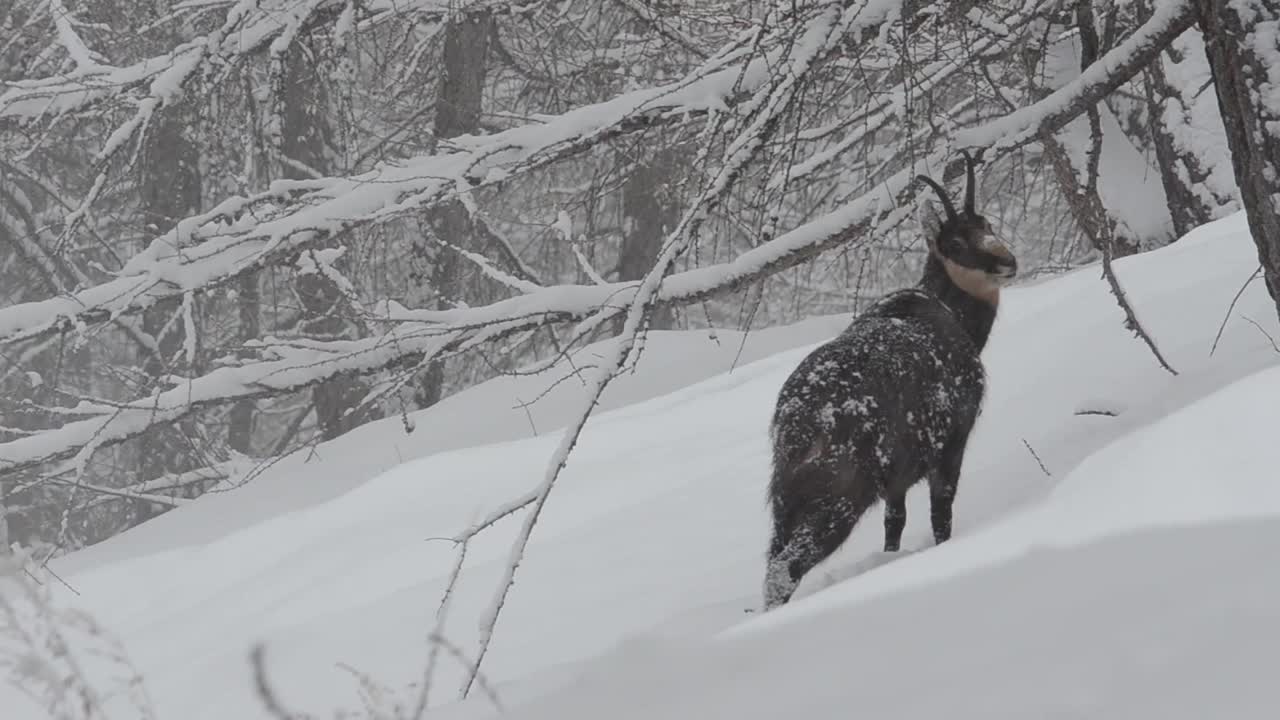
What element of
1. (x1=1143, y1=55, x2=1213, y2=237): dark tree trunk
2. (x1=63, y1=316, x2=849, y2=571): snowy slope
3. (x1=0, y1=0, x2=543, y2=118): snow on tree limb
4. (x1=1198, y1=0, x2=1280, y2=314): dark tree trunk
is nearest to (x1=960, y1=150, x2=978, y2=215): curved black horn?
(x1=1198, y1=0, x2=1280, y2=314): dark tree trunk

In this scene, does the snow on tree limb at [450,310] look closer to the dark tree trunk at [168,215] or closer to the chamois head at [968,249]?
the chamois head at [968,249]

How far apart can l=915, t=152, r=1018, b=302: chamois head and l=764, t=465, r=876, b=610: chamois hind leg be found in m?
1.11

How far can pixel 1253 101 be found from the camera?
3682mm

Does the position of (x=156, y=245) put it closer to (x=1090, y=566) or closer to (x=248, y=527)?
Result: (x=248, y=527)

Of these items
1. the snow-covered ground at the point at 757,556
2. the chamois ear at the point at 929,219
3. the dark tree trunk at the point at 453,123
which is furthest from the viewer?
the dark tree trunk at the point at 453,123

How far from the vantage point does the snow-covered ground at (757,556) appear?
7.18ft

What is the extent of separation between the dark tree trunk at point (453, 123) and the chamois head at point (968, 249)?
205 inches

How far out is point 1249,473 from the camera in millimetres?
2789

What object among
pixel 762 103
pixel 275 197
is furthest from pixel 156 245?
pixel 762 103

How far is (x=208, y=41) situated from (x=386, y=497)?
7.26ft

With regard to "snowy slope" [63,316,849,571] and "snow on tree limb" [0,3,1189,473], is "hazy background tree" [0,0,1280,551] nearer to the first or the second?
"snow on tree limb" [0,3,1189,473]

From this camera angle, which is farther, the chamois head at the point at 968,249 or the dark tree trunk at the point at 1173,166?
the dark tree trunk at the point at 1173,166

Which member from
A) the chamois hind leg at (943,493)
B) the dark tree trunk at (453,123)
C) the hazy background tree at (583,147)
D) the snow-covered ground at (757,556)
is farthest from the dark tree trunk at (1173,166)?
the dark tree trunk at (453,123)

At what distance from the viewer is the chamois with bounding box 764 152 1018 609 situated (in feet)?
13.5
